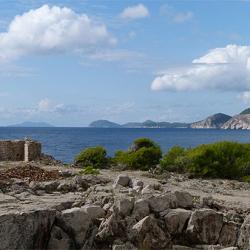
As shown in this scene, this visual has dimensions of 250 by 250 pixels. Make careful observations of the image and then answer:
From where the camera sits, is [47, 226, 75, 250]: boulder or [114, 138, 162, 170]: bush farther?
[114, 138, 162, 170]: bush

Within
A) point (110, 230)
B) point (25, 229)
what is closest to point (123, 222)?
point (110, 230)

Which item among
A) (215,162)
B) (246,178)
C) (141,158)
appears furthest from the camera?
(141,158)

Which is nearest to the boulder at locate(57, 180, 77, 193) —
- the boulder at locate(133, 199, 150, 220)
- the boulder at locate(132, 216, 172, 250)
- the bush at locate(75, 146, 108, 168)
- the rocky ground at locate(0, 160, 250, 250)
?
the rocky ground at locate(0, 160, 250, 250)

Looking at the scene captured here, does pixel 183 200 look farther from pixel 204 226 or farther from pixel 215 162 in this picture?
pixel 215 162

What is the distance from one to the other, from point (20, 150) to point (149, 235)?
1924 centimetres

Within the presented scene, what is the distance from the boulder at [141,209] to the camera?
14891mm

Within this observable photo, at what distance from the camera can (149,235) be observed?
14.3 m

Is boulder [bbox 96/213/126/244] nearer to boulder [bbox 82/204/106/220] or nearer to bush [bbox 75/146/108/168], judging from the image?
boulder [bbox 82/204/106/220]

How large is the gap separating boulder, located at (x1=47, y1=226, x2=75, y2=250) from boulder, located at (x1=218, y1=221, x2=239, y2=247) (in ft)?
12.8

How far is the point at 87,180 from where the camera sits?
65.1 feet

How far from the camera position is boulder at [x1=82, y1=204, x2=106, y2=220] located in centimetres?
1482

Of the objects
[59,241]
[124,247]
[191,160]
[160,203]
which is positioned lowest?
[124,247]

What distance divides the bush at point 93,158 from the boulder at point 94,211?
1486cm

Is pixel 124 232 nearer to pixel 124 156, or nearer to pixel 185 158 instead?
pixel 185 158
